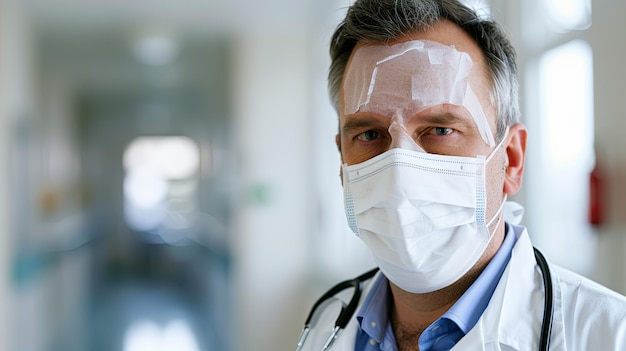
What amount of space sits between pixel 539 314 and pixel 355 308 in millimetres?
399

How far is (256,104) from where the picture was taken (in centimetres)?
477

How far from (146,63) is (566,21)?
20.3ft

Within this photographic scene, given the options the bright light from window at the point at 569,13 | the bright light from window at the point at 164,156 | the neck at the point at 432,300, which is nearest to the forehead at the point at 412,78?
the neck at the point at 432,300

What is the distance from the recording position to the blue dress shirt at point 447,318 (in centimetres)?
108

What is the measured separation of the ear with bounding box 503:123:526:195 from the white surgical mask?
4.1 inches

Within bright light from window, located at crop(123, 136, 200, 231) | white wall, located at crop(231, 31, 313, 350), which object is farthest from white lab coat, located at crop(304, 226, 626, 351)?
bright light from window, located at crop(123, 136, 200, 231)

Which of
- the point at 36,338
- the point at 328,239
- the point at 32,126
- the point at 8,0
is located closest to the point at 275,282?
the point at 328,239

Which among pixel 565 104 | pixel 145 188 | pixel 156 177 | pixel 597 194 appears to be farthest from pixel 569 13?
pixel 145 188

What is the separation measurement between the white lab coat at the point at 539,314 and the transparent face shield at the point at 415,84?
25cm

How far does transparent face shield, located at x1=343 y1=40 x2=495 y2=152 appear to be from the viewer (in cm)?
112

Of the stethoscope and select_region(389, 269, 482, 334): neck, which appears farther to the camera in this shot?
select_region(389, 269, 482, 334): neck

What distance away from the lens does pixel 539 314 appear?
1.02 metres

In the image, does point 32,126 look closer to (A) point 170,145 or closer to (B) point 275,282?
(B) point 275,282

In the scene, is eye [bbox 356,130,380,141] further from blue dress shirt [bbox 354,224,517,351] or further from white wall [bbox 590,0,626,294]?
white wall [bbox 590,0,626,294]
